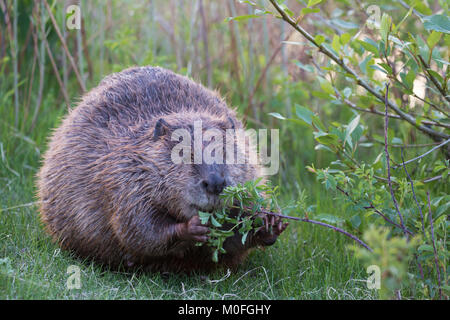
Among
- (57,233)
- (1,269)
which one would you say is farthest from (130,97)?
(1,269)

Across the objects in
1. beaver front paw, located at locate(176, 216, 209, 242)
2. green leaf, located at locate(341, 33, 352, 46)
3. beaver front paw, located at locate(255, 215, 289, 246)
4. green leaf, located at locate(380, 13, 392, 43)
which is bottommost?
beaver front paw, located at locate(255, 215, 289, 246)

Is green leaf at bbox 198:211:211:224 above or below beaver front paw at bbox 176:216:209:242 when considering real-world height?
above

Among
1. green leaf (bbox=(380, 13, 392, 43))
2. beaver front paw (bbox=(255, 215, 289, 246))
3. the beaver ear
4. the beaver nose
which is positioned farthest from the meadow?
the beaver ear

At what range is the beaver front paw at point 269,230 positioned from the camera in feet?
10.8

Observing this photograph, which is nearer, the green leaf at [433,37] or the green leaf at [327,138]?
the green leaf at [433,37]

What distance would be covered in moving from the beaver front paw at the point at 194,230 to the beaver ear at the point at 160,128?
56 centimetres

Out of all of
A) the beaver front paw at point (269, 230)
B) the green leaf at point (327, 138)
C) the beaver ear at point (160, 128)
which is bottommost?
the beaver front paw at point (269, 230)

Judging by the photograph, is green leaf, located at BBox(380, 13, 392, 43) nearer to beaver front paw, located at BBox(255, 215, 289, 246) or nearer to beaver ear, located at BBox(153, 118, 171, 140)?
beaver front paw, located at BBox(255, 215, 289, 246)

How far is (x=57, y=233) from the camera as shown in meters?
3.74

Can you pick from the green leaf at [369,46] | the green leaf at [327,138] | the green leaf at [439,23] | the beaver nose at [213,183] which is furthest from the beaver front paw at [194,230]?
the green leaf at [439,23]

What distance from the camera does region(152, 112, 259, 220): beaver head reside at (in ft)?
9.89

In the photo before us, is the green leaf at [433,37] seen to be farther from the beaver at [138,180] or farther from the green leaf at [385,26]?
the beaver at [138,180]

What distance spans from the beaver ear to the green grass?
2.64 feet

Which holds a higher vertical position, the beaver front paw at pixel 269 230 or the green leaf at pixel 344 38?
the green leaf at pixel 344 38
